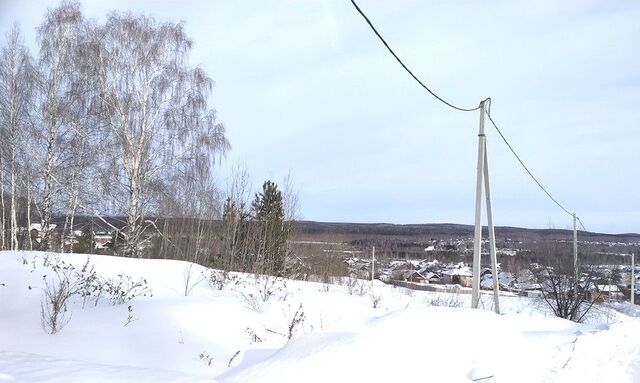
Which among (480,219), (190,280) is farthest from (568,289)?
(190,280)

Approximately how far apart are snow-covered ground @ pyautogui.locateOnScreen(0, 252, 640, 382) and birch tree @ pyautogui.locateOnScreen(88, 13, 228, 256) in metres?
10.9

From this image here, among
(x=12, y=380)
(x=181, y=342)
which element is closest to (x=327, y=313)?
(x=181, y=342)

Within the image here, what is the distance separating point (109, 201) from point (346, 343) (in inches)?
640

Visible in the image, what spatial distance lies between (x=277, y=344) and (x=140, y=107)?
48.9 feet

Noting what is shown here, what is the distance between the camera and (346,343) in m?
4.78

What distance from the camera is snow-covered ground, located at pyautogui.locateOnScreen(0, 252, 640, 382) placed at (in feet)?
14.4

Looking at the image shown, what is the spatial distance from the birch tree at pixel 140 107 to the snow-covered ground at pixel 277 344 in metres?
10.9

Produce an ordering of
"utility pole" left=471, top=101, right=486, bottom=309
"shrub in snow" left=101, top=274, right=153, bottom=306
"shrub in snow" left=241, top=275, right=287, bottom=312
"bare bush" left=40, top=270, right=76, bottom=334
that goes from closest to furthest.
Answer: "bare bush" left=40, top=270, right=76, bottom=334
"shrub in snow" left=101, top=274, right=153, bottom=306
"shrub in snow" left=241, top=275, right=287, bottom=312
"utility pole" left=471, top=101, right=486, bottom=309

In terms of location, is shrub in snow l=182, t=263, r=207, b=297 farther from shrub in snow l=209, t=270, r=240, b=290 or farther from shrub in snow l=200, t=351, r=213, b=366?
shrub in snow l=200, t=351, r=213, b=366


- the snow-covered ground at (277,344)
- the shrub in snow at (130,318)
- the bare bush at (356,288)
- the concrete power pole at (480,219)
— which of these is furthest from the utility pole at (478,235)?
the shrub in snow at (130,318)

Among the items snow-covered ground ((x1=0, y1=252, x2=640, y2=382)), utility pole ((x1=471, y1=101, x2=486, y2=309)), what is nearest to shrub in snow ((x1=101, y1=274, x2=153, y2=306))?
snow-covered ground ((x1=0, y1=252, x2=640, y2=382))

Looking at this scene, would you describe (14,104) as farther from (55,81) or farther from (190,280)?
(190,280)

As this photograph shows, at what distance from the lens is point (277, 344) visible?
6297mm

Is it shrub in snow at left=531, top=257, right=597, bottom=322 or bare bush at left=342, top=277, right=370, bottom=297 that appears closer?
bare bush at left=342, top=277, right=370, bottom=297
